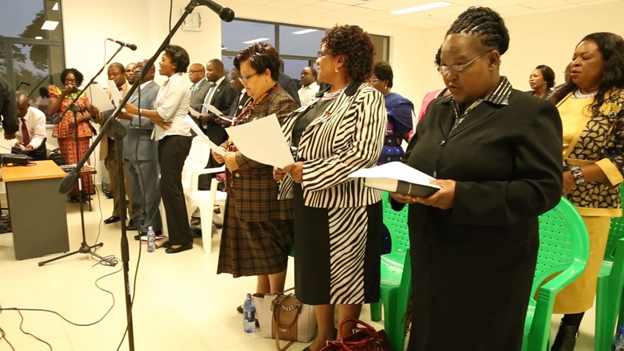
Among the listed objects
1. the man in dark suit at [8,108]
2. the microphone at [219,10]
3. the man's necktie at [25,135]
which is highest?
the microphone at [219,10]

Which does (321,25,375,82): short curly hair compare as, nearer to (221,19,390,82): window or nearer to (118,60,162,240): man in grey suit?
(118,60,162,240): man in grey suit

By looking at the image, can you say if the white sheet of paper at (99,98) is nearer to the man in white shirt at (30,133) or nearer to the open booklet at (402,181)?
the man in white shirt at (30,133)

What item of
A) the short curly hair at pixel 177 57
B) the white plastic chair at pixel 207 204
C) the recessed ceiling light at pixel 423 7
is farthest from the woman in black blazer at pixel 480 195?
the recessed ceiling light at pixel 423 7

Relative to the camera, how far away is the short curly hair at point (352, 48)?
1.82 m

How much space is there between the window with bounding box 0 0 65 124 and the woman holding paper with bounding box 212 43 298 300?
5.12m

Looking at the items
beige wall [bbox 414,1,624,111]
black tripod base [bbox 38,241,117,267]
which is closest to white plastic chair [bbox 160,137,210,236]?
black tripod base [bbox 38,241,117,267]

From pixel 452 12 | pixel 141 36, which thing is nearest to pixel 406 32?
pixel 452 12

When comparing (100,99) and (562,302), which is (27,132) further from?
(562,302)

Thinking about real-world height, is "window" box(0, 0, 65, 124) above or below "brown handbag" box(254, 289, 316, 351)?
above

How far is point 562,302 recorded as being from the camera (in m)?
1.95

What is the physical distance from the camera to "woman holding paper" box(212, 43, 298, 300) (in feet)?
7.28

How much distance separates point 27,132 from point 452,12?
7.31 m

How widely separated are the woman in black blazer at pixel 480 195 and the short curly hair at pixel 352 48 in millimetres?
572

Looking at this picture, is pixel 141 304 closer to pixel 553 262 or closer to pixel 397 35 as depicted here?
pixel 553 262
